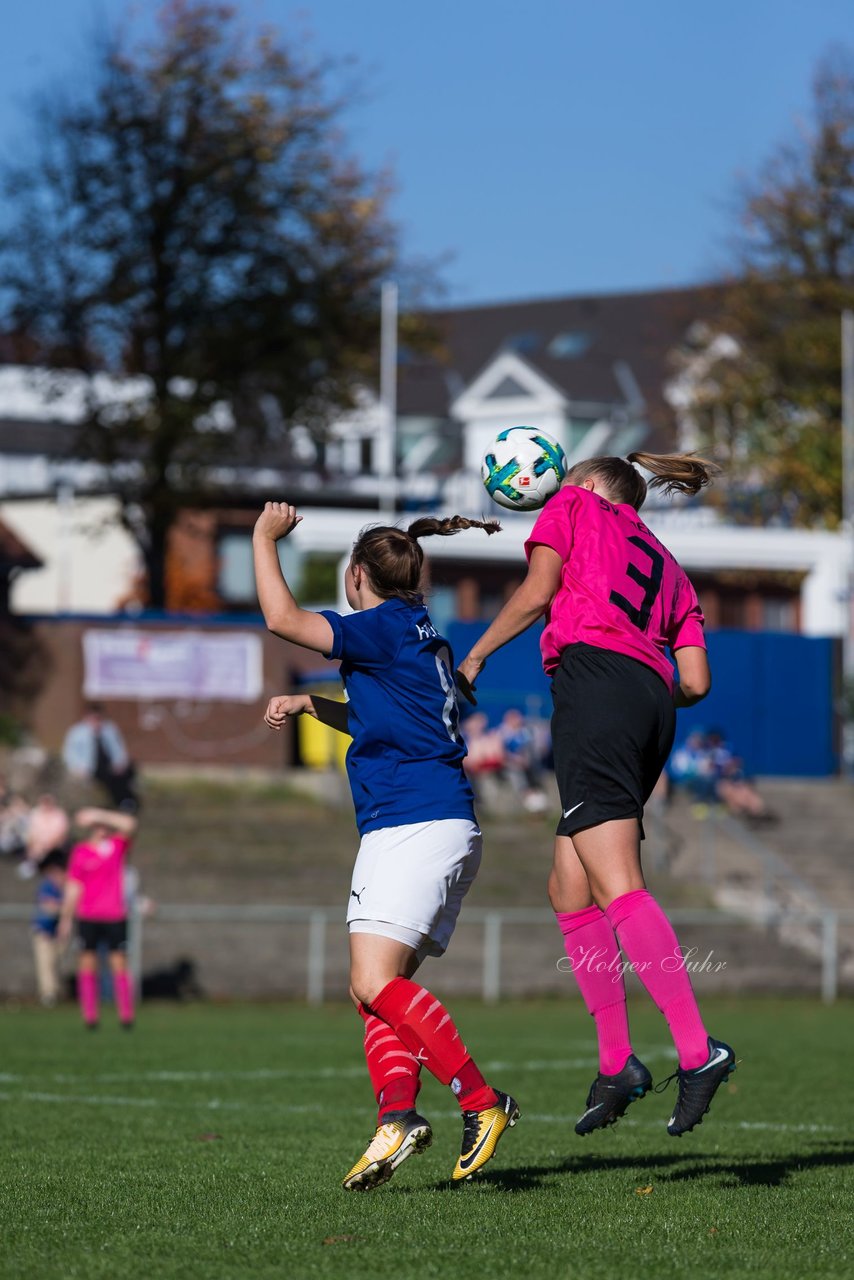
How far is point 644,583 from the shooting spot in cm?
671

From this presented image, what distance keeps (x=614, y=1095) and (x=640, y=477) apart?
2117 millimetres

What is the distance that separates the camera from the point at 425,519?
21.8 feet

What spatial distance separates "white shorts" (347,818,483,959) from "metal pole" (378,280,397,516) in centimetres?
3326

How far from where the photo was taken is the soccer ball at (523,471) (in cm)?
723

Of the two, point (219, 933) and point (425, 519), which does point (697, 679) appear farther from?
point (219, 933)

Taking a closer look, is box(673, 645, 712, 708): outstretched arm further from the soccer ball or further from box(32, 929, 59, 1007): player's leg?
box(32, 929, 59, 1007): player's leg

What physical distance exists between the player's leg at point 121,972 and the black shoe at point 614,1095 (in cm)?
1213

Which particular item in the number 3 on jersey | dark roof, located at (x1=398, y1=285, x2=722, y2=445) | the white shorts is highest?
dark roof, located at (x1=398, y1=285, x2=722, y2=445)

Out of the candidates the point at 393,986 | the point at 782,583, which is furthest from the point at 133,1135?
the point at 782,583

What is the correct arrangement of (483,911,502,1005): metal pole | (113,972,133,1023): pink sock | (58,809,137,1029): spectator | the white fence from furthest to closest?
(483,911,502,1005): metal pole < the white fence < (58,809,137,1029): spectator < (113,972,133,1023): pink sock

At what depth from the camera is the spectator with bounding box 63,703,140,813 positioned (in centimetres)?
2928

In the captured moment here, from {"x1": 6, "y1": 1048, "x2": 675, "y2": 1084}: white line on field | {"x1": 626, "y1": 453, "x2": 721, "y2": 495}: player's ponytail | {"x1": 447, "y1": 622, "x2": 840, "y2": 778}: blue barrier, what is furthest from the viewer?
{"x1": 447, "y1": 622, "x2": 840, "y2": 778}: blue barrier

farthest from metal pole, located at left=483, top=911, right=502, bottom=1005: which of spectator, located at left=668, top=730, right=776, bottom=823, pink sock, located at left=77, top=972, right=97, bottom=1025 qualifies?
spectator, located at left=668, top=730, right=776, bottom=823

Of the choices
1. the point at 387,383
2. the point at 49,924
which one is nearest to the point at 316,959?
the point at 49,924
